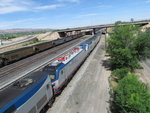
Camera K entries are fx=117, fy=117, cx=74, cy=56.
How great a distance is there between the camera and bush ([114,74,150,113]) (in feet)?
26.1

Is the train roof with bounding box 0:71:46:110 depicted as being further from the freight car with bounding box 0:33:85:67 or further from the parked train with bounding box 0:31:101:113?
the freight car with bounding box 0:33:85:67

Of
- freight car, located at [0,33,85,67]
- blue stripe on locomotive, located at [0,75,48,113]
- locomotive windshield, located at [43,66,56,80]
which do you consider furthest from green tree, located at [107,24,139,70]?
freight car, located at [0,33,85,67]

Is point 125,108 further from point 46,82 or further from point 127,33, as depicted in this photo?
point 127,33

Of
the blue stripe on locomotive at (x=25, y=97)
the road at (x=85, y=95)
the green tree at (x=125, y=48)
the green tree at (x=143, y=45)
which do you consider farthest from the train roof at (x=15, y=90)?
the green tree at (x=143, y=45)

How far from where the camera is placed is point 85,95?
1409 centimetres

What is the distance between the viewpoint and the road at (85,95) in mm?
11836

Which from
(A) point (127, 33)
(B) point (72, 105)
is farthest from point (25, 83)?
(A) point (127, 33)

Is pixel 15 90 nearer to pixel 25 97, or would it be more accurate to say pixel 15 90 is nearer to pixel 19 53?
pixel 25 97

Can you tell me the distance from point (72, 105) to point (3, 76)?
47.5 ft

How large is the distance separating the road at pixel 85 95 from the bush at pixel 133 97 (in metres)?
3.00

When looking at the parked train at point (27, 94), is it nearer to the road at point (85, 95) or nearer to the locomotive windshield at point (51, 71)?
the locomotive windshield at point (51, 71)

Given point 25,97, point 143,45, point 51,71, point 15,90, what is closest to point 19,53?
point 51,71

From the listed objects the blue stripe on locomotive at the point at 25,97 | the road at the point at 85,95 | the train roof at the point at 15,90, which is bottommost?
the road at the point at 85,95

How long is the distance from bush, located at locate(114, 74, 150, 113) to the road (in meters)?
3.00
